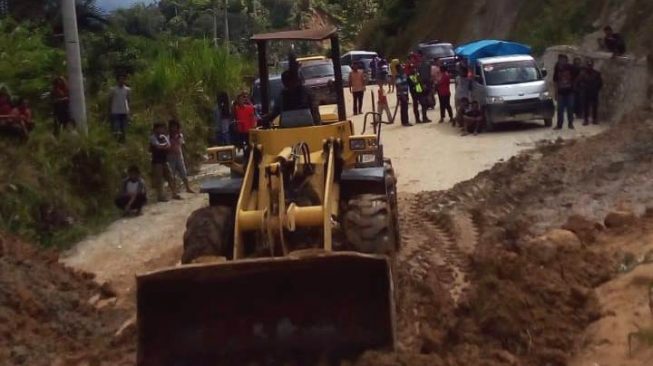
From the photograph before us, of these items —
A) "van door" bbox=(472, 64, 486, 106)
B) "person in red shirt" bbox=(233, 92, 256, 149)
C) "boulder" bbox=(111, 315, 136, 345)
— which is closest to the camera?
"boulder" bbox=(111, 315, 136, 345)

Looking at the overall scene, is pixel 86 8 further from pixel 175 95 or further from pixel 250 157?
pixel 250 157

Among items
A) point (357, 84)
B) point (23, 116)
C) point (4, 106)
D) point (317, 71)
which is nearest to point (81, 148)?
point (23, 116)

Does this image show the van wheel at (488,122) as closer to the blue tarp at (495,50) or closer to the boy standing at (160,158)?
the boy standing at (160,158)

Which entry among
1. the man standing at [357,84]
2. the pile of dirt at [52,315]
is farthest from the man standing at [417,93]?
the pile of dirt at [52,315]

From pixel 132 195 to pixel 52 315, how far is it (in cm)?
622

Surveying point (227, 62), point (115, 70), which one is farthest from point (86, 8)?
point (227, 62)

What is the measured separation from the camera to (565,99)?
24.0 meters

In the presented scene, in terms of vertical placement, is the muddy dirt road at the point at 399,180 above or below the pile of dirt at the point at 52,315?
below

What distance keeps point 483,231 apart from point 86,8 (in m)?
15.4

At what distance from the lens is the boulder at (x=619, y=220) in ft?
38.2

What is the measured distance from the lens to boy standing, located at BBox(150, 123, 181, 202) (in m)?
18.0

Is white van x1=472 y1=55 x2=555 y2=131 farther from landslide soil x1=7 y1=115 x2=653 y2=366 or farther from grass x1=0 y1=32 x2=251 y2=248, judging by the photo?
landslide soil x1=7 y1=115 x2=653 y2=366

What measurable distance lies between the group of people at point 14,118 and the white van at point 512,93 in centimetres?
1214

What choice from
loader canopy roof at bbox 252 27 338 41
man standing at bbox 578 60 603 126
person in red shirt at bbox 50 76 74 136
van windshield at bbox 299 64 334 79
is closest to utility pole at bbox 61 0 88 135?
person in red shirt at bbox 50 76 74 136
